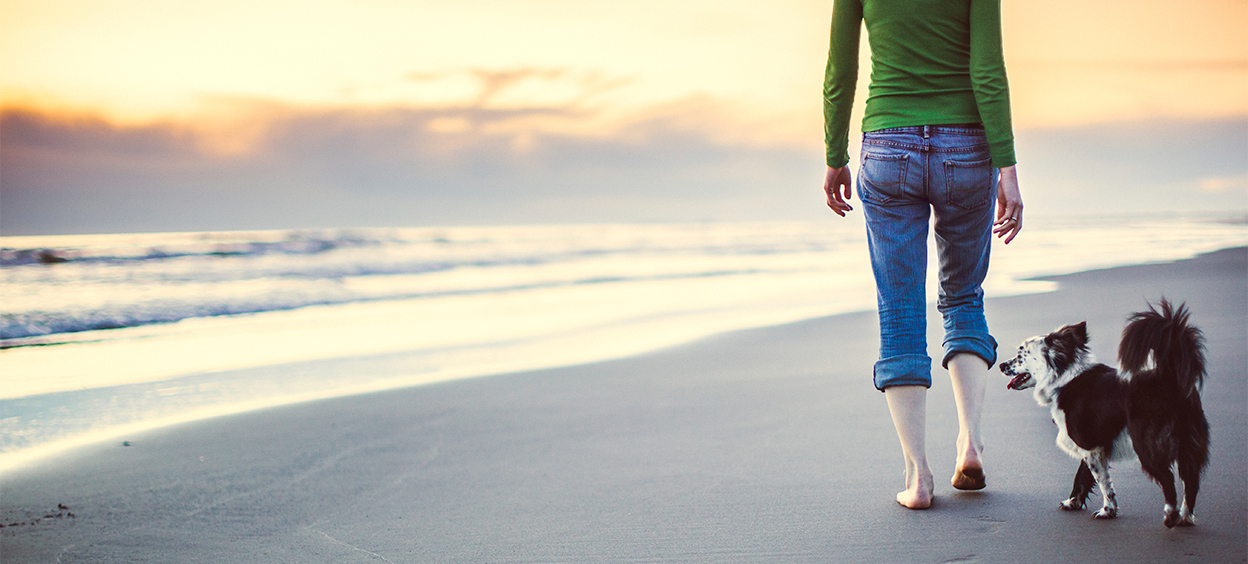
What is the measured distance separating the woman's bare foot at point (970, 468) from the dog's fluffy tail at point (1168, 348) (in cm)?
57

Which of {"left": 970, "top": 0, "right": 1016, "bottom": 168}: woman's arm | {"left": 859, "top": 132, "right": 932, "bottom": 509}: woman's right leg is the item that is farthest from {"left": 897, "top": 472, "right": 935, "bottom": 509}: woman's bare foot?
{"left": 970, "top": 0, "right": 1016, "bottom": 168}: woman's arm

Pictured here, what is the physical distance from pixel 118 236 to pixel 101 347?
21.9m

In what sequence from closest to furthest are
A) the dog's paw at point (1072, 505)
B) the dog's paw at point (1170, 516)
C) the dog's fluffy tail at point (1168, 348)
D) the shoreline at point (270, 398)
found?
the dog's fluffy tail at point (1168, 348), the dog's paw at point (1170, 516), the dog's paw at point (1072, 505), the shoreline at point (270, 398)

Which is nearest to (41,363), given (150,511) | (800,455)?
(150,511)

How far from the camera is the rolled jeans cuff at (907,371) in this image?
227 centimetres

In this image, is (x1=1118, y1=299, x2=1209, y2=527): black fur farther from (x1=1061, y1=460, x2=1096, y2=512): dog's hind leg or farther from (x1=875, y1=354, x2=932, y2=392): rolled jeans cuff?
(x1=875, y1=354, x2=932, y2=392): rolled jeans cuff

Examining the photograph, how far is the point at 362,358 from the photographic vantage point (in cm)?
585

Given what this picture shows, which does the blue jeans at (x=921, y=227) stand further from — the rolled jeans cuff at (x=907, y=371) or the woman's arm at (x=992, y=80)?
the woman's arm at (x=992, y=80)

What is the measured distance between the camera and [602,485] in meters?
2.75

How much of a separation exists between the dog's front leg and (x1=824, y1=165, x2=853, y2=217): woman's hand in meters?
0.92

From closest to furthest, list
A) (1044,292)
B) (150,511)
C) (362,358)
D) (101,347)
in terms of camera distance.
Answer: (150,511) → (362,358) → (101,347) → (1044,292)

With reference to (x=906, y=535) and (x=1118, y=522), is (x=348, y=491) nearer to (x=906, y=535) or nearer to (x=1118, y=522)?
(x=906, y=535)

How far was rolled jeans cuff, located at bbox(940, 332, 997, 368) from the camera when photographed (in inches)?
94.6

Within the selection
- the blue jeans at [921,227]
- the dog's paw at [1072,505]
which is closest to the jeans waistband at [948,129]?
the blue jeans at [921,227]
